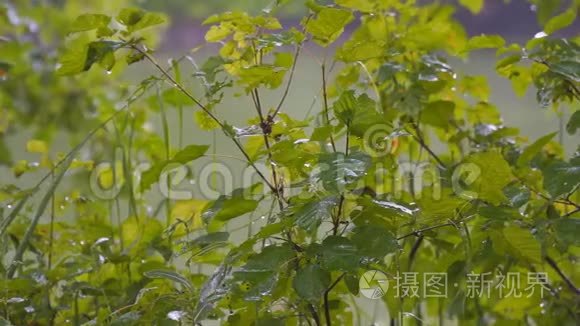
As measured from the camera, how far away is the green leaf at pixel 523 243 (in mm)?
757

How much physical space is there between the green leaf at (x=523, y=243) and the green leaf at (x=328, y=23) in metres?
0.26

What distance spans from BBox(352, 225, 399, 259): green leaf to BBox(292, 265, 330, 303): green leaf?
1.6 inches

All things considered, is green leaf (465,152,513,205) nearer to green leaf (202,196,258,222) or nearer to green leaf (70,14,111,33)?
green leaf (202,196,258,222)

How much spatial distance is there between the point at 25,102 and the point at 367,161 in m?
1.79

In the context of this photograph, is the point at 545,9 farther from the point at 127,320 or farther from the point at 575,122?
the point at 127,320

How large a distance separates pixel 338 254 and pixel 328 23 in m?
0.25

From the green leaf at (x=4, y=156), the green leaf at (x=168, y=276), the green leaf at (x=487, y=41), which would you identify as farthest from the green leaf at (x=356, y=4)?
the green leaf at (x=4, y=156)

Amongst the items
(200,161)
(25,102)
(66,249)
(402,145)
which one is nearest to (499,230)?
(402,145)

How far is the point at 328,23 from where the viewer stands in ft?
2.77

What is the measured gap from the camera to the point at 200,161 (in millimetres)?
2266

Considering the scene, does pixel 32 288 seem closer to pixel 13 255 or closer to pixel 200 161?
pixel 13 255

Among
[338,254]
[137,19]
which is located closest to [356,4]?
[137,19]

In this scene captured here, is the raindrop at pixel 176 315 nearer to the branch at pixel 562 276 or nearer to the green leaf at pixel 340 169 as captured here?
the green leaf at pixel 340 169

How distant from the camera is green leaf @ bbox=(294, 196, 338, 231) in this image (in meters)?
0.72
